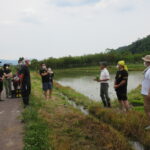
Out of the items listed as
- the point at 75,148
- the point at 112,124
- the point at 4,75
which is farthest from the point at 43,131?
the point at 4,75

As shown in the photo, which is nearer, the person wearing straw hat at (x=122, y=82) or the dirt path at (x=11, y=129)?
the dirt path at (x=11, y=129)

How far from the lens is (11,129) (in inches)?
306

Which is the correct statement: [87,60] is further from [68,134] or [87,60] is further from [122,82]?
[68,134]

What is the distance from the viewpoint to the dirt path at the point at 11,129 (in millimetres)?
6383

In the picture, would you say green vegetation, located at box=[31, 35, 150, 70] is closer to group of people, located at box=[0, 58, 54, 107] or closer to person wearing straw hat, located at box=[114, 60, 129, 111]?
group of people, located at box=[0, 58, 54, 107]

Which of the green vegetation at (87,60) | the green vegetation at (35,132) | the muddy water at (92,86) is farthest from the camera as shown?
the green vegetation at (87,60)

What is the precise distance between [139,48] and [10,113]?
133 metres

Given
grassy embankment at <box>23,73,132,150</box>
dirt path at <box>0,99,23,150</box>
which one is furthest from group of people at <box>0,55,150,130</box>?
grassy embankment at <box>23,73,132,150</box>

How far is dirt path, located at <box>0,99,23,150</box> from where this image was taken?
6.38 metres

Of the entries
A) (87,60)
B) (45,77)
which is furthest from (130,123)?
(87,60)

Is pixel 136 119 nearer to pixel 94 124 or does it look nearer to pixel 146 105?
pixel 146 105

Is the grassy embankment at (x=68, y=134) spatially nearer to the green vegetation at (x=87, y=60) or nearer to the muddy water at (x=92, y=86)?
the muddy water at (x=92, y=86)

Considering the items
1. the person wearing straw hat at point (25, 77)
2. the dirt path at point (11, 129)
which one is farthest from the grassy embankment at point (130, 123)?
the person wearing straw hat at point (25, 77)

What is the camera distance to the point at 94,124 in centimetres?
800
